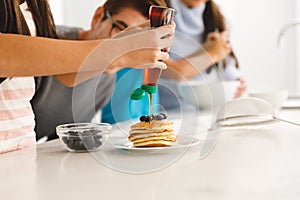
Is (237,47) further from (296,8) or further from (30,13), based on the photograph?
(30,13)

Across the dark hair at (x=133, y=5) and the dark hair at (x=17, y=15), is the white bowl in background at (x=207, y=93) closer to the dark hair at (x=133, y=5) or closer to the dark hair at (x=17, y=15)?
the dark hair at (x=133, y=5)

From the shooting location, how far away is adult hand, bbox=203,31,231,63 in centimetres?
249

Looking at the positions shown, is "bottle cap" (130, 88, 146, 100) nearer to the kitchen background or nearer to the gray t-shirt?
the gray t-shirt

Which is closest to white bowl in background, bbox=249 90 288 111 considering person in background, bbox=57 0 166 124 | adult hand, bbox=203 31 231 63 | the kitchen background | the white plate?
person in background, bbox=57 0 166 124

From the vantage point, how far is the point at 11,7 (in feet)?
3.47

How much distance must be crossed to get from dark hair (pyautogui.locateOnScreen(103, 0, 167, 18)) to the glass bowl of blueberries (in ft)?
1.33

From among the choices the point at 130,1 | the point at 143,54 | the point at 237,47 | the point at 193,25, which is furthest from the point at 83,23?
the point at 143,54

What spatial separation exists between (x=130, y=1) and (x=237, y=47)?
212 cm

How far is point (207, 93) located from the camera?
5.67 feet

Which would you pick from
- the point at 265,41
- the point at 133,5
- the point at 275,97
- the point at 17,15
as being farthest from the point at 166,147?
the point at 265,41

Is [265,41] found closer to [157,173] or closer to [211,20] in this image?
[211,20]

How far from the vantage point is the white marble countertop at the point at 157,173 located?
610 mm

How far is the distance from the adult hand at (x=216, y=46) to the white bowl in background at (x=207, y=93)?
21.0 inches

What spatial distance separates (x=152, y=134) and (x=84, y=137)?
15 centimetres
